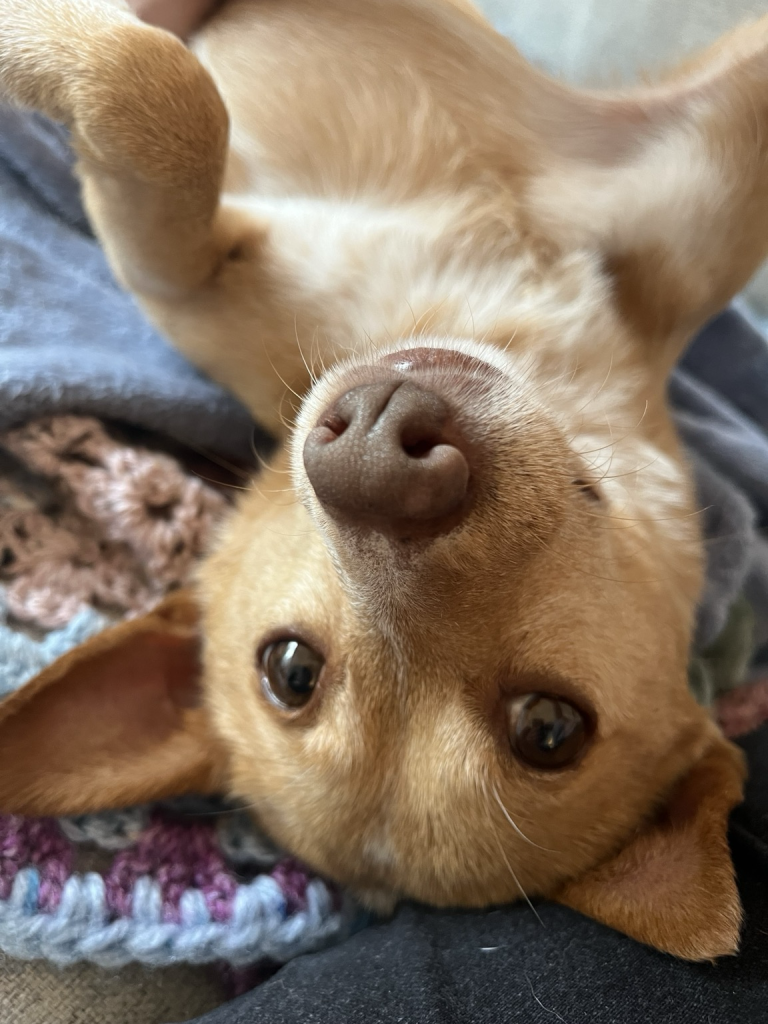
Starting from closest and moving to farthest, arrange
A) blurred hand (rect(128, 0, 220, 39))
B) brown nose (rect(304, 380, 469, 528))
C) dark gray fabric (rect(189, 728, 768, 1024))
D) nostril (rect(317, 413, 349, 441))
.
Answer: brown nose (rect(304, 380, 469, 528)) < nostril (rect(317, 413, 349, 441)) < dark gray fabric (rect(189, 728, 768, 1024)) < blurred hand (rect(128, 0, 220, 39))

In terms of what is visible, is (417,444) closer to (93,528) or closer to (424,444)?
(424,444)

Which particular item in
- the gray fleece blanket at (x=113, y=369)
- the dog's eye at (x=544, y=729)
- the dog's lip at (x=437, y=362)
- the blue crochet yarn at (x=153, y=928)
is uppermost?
the dog's lip at (x=437, y=362)

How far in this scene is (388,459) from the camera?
1100 millimetres

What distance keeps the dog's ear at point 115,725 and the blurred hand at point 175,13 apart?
4.70 feet

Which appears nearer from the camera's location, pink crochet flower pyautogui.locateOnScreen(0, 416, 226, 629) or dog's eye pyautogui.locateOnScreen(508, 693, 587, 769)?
dog's eye pyautogui.locateOnScreen(508, 693, 587, 769)

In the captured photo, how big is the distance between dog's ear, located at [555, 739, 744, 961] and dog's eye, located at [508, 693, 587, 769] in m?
0.30

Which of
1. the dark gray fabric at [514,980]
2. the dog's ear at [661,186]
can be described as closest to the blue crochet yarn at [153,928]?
the dark gray fabric at [514,980]

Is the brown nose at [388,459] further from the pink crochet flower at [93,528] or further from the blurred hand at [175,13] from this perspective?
the blurred hand at [175,13]

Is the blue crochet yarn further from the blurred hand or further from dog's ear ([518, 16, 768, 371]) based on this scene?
the blurred hand

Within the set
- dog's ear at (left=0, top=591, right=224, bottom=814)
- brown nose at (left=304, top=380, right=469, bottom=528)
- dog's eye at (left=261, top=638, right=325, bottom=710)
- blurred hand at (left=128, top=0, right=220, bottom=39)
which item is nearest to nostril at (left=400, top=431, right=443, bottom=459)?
brown nose at (left=304, top=380, right=469, bottom=528)

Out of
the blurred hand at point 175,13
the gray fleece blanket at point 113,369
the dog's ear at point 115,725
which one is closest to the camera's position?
the dog's ear at point 115,725

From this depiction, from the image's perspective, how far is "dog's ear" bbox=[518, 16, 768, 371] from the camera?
1.84 metres

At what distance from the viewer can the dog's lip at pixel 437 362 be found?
4.48ft

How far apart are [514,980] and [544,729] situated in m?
0.42
